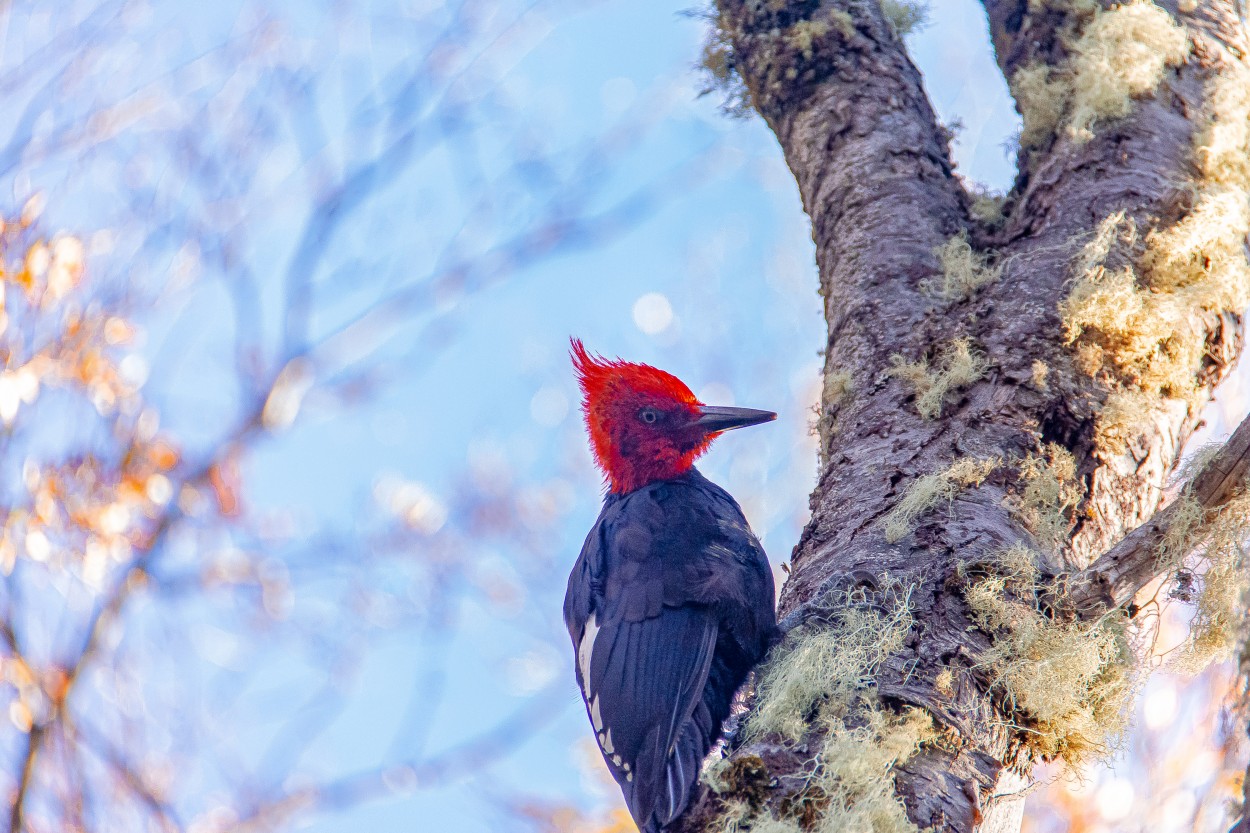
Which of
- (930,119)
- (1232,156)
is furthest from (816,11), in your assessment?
(1232,156)

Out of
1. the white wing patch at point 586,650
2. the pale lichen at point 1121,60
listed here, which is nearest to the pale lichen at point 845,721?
the white wing patch at point 586,650

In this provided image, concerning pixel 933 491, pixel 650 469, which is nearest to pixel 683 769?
pixel 933 491

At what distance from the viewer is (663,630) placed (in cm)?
285

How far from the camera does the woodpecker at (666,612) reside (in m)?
2.57

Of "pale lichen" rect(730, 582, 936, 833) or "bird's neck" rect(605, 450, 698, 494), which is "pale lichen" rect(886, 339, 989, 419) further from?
"bird's neck" rect(605, 450, 698, 494)

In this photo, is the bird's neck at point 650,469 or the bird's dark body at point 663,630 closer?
the bird's dark body at point 663,630

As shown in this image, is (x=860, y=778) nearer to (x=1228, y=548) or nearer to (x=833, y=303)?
(x=1228, y=548)

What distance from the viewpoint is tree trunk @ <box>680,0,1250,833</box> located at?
77.3 inches

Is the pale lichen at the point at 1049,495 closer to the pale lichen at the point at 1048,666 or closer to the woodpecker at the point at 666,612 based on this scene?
the pale lichen at the point at 1048,666

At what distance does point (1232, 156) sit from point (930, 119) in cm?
85

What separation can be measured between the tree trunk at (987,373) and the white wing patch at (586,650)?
665 millimetres

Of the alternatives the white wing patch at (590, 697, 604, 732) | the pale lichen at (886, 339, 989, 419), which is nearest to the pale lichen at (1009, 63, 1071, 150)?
the pale lichen at (886, 339, 989, 419)

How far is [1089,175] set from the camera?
9.39ft

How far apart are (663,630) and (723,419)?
3.23 ft
